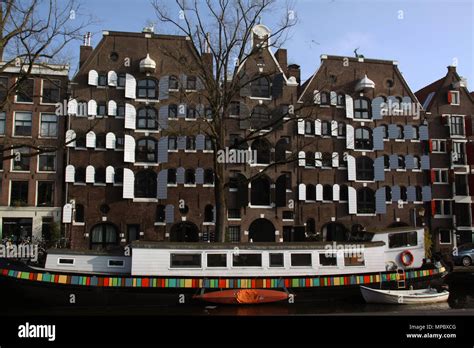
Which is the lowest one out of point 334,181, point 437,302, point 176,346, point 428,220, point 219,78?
point 437,302

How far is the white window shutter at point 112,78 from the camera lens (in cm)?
3058

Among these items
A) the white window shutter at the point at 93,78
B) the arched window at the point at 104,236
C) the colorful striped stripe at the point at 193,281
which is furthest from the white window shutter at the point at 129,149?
the colorful striped stripe at the point at 193,281

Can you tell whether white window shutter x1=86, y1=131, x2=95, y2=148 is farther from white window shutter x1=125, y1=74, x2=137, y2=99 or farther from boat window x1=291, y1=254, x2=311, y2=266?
boat window x1=291, y1=254, x2=311, y2=266

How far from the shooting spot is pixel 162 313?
15.9 meters

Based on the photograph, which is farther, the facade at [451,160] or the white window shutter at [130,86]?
the facade at [451,160]

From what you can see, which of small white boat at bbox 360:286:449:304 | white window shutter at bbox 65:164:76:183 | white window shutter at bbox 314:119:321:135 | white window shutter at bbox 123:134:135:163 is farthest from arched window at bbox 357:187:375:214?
white window shutter at bbox 65:164:76:183

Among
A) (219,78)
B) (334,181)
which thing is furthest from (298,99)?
(219,78)

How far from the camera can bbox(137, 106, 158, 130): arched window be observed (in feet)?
102

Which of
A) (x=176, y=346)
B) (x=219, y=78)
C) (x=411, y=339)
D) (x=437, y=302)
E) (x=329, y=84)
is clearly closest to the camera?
(x=176, y=346)

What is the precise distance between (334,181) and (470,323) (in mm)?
23695

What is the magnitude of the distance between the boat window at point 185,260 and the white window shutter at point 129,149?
1429 centimetres

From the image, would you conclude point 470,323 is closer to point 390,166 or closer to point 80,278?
point 80,278

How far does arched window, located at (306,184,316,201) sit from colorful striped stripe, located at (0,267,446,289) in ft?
46.5

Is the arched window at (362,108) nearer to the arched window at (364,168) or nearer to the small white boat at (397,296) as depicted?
the arched window at (364,168)
